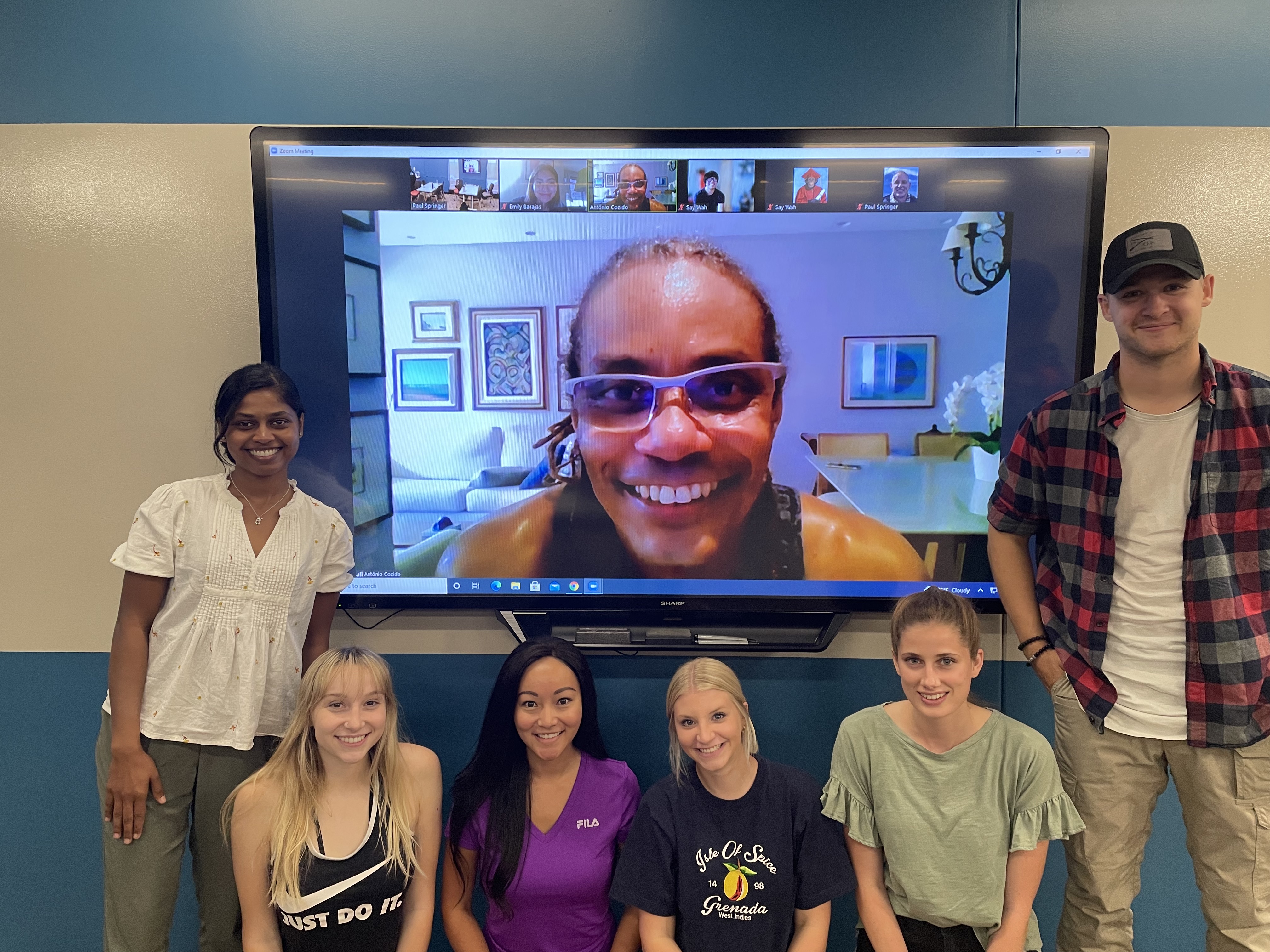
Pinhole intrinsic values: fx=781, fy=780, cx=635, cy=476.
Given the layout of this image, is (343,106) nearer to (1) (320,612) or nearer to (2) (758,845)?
(1) (320,612)

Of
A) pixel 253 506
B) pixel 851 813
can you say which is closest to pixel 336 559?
pixel 253 506

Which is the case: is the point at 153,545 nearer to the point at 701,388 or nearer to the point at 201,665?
the point at 201,665

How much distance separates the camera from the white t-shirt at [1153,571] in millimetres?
1719

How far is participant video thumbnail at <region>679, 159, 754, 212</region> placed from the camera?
212 cm

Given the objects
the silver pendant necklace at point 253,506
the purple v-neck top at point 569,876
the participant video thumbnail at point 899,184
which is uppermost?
the participant video thumbnail at point 899,184

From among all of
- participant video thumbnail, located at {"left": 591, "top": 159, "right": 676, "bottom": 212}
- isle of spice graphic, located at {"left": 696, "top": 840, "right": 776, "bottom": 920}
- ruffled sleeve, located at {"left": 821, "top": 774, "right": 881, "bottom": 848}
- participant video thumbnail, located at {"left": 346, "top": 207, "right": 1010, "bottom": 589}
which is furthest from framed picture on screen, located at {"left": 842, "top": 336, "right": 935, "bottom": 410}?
isle of spice graphic, located at {"left": 696, "top": 840, "right": 776, "bottom": 920}

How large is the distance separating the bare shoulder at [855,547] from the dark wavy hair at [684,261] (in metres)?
0.37

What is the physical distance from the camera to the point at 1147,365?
1.70m

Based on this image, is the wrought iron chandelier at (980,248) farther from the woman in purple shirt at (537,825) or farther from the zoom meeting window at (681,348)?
the woman in purple shirt at (537,825)

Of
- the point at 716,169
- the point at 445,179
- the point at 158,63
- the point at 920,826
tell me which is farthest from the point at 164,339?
the point at 920,826

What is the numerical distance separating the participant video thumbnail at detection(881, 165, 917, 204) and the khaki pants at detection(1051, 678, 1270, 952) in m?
1.29

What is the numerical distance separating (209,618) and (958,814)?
175 cm

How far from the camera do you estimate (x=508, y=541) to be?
7.29ft

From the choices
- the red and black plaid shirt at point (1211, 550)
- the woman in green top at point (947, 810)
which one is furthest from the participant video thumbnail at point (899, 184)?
the woman in green top at point (947, 810)
